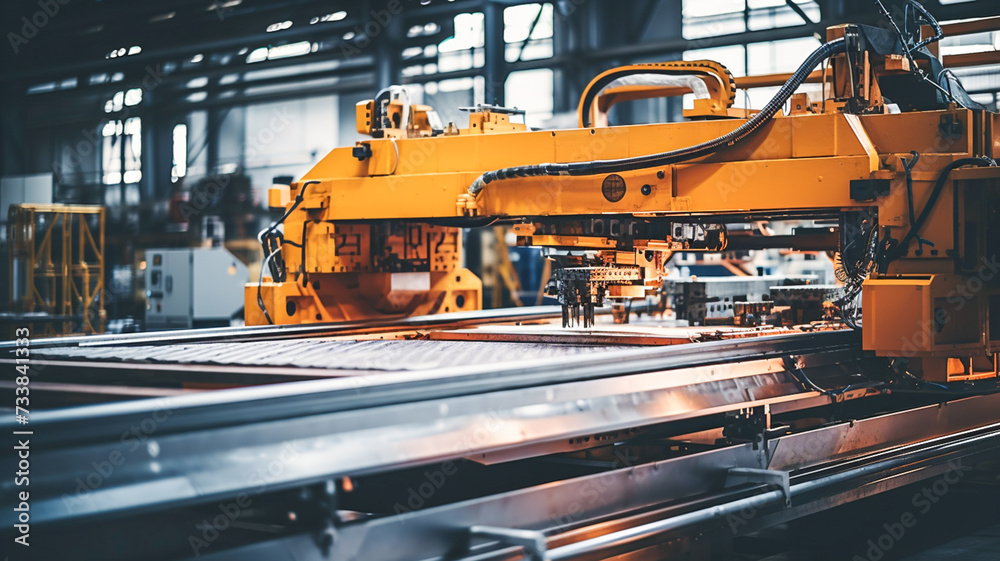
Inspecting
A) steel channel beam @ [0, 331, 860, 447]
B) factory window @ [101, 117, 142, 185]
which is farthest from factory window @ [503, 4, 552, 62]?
steel channel beam @ [0, 331, 860, 447]

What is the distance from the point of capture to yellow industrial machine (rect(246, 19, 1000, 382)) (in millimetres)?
3857

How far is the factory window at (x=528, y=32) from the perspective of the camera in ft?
55.5

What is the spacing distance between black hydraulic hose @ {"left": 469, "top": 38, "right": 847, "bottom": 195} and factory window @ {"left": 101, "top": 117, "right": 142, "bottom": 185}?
18486mm

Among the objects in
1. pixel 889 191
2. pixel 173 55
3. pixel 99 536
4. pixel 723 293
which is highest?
pixel 173 55

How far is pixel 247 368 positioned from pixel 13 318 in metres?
12.4

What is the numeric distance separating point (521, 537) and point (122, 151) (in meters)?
21.3

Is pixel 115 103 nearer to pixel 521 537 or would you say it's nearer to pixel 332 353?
pixel 332 353

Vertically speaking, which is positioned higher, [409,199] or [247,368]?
[409,199]

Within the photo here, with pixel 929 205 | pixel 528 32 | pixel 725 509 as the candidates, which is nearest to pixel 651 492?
pixel 725 509

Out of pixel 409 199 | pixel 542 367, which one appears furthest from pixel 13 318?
pixel 542 367

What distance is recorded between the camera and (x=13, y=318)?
1391cm

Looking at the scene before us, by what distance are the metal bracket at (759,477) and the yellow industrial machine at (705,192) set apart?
2.99 feet

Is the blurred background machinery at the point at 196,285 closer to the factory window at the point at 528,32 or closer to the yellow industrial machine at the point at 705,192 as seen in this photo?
the factory window at the point at 528,32

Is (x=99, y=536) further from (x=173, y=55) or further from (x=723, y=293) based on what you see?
(x=173, y=55)
